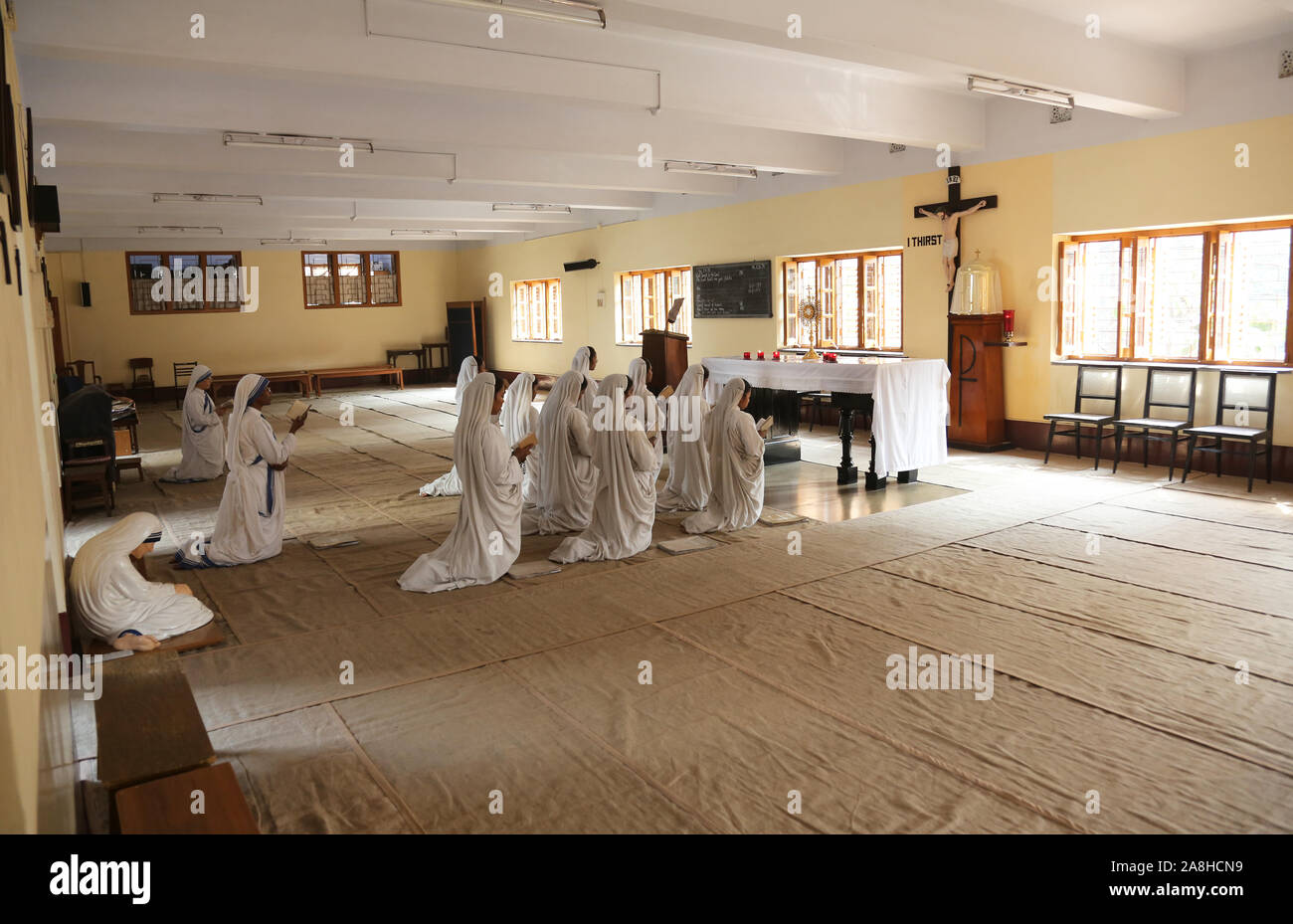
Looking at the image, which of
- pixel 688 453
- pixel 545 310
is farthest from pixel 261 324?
pixel 688 453

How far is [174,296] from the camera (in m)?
20.0

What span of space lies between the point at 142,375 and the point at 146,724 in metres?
19.0

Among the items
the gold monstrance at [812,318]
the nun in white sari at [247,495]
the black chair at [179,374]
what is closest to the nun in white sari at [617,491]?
the nun in white sari at [247,495]

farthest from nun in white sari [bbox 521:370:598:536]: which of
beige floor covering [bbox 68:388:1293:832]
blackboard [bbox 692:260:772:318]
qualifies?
blackboard [bbox 692:260:772:318]

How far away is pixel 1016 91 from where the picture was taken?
25.3 ft

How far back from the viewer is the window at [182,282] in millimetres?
19547

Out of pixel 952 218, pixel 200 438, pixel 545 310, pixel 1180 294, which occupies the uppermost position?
pixel 952 218

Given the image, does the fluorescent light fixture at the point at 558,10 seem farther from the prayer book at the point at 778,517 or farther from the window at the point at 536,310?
the window at the point at 536,310

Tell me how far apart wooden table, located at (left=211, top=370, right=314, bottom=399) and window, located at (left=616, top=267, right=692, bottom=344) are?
25.8 ft

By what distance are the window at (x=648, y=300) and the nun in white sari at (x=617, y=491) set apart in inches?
354

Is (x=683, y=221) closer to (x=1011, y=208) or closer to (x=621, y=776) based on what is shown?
(x=1011, y=208)

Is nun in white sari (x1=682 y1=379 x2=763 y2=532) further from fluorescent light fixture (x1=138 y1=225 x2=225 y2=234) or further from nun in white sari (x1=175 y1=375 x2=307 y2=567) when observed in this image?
fluorescent light fixture (x1=138 y1=225 x2=225 y2=234)

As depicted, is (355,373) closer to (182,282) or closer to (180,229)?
(182,282)
